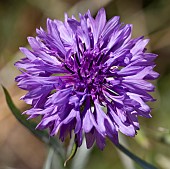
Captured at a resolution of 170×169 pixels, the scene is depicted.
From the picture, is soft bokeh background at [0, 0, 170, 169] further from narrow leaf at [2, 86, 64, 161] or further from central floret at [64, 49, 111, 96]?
central floret at [64, 49, 111, 96]

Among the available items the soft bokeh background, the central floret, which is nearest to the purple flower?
the central floret

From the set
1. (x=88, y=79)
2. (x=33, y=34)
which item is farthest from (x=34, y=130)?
(x=33, y=34)

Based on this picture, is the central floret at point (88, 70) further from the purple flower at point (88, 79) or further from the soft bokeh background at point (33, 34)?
the soft bokeh background at point (33, 34)

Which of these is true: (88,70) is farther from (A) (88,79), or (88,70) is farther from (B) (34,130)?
(B) (34,130)

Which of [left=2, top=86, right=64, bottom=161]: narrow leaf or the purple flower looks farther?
[left=2, top=86, right=64, bottom=161]: narrow leaf

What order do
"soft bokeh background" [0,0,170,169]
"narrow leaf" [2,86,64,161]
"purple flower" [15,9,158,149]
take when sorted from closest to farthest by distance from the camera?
"purple flower" [15,9,158,149] < "narrow leaf" [2,86,64,161] < "soft bokeh background" [0,0,170,169]

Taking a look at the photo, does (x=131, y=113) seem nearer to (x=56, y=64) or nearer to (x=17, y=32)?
(x=56, y=64)

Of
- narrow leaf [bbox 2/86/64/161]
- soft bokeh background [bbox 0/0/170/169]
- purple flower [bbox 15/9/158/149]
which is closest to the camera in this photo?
purple flower [bbox 15/9/158/149]
